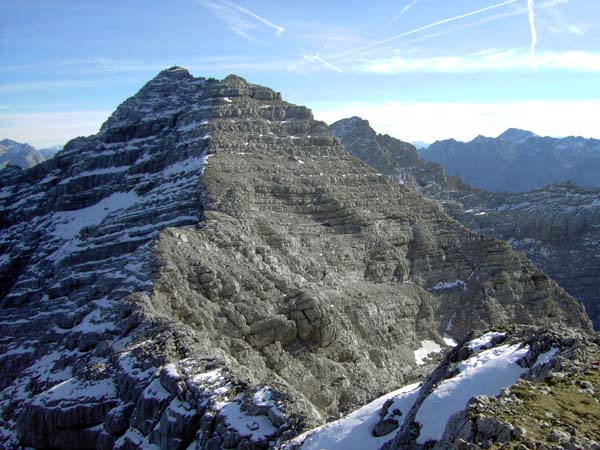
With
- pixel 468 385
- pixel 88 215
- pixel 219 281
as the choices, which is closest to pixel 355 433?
pixel 468 385

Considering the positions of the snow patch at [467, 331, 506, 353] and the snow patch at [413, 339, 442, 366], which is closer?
the snow patch at [467, 331, 506, 353]

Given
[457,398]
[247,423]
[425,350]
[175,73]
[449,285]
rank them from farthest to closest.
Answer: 1. [175,73]
2. [449,285]
3. [425,350]
4. [247,423]
5. [457,398]

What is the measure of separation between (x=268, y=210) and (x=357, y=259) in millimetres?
16531

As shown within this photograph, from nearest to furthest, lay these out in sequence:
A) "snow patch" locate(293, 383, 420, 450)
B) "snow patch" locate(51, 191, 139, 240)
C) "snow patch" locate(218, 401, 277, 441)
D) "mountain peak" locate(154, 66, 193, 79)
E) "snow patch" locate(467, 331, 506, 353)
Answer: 1. "snow patch" locate(293, 383, 420, 450)
2. "snow patch" locate(467, 331, 506, 353)
3. "snow patch" locate(218, 401, 277, 441)
4. "snow patch" locate(51, 191, 139, 240)
5. "mountain peak" locate(154, 66, 193, 79)

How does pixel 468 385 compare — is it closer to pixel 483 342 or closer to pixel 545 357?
pixel 545 357

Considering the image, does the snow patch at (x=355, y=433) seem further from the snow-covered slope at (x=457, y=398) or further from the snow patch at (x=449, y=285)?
the snow patch at (x=449, y=285)

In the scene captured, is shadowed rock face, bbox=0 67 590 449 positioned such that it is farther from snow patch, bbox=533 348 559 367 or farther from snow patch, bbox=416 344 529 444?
snow patch, bbox=533 348 559 367

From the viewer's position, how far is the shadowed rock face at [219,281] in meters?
53.1

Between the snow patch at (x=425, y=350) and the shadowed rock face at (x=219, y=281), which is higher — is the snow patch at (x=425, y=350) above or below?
below

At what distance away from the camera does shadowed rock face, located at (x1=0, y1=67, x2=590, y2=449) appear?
53.1 m

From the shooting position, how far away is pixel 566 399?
2706cm

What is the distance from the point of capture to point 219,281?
262 ft

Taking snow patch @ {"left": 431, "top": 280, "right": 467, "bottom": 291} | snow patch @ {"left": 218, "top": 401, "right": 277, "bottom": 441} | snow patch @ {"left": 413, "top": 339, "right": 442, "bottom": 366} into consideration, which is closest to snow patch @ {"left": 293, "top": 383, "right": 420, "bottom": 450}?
snow patch @ {"left": 218, "top": 401, "right": 277, "bottom": 441}

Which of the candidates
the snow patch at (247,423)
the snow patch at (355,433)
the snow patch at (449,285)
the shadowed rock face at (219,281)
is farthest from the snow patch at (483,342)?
the snow patch at (449,285)
